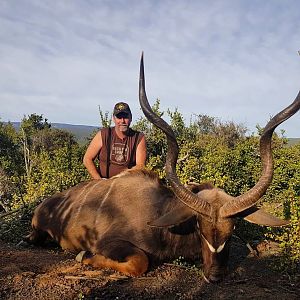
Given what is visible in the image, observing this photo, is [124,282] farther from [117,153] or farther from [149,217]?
[117,153]

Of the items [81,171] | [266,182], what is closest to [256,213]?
[266,182]

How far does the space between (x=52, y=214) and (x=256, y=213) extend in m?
2.54

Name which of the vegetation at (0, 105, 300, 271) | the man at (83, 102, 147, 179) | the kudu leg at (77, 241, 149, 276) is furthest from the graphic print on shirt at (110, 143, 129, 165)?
the kudu leg at (77, 241, 149, 276)

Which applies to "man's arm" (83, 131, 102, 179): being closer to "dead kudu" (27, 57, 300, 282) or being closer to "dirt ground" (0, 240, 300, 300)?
"dead kudu" (27, 57, 300, 282)

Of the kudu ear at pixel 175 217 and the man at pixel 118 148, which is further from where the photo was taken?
the man at pixel 118 148

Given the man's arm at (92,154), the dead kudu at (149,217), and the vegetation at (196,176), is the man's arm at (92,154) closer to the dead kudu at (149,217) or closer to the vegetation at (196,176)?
the dead kudu at (149,217)

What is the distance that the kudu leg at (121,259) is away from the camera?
374 centimetres

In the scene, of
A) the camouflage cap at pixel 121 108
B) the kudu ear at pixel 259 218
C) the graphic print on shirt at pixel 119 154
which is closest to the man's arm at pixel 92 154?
the graphic print on shirt at pixel 119 154

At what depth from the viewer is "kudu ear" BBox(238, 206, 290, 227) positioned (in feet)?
12.8

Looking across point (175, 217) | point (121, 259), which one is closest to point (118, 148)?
point (175, 217)

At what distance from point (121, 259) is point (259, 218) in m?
1.30

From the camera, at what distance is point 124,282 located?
3.54 meters

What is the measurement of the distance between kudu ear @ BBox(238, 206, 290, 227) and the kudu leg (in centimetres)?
98

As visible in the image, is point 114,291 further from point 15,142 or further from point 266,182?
point 15,142
